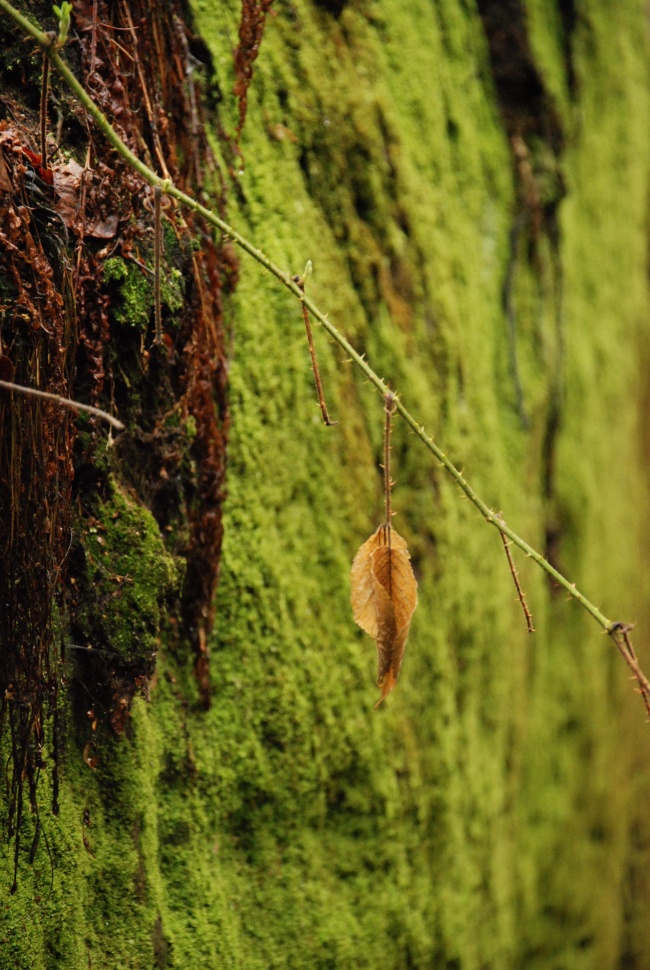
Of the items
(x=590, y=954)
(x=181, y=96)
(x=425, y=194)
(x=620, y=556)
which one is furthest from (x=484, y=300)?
(x=590, y=954)

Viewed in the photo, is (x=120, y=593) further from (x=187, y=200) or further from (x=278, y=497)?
(x=187, y=200)

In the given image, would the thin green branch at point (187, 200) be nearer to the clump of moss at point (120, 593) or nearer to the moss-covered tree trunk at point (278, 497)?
the moss-covered tree trunk at point (278, 497)

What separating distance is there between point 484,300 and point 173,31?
1395 mm

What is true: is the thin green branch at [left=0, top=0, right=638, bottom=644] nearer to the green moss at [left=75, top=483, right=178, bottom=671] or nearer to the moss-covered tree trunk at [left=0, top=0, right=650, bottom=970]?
the moss-covered tree trunk at [left=0, top=0, right=650, bottom=970]

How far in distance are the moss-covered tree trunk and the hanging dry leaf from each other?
34 centimetres

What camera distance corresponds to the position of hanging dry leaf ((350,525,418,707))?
4.05ft

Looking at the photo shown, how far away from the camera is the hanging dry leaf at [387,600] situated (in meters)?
1.23

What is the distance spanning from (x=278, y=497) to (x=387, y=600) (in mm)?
546

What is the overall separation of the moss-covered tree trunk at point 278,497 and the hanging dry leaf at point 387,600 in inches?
13.3

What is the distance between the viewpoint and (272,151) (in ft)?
5.83

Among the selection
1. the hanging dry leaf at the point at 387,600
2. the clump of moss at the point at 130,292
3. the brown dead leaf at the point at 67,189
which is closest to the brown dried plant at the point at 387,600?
the hanging dry leaf at the point at 387,600

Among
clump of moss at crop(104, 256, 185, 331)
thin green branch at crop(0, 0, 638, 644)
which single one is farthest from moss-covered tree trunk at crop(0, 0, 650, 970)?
thin green branch at crop(0, 0, 638, 644)

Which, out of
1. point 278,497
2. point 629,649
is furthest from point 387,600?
point 278,497

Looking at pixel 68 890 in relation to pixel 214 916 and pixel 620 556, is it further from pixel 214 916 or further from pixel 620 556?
pixel 620 556
